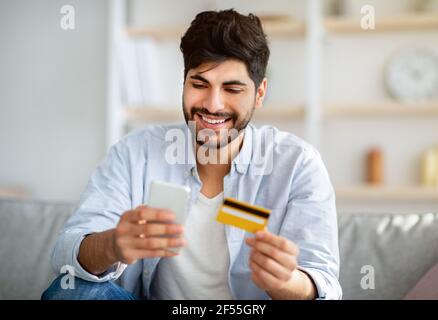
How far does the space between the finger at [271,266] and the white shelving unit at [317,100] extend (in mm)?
1806

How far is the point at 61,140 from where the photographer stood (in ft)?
10.5

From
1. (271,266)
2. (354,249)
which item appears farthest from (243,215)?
(354,249)

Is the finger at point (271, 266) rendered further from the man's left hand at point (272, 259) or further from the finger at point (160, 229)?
the finger at point (160, 229)

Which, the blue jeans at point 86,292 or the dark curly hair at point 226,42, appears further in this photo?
the dark curly hair at point 226,42

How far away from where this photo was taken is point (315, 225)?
4.08 ft

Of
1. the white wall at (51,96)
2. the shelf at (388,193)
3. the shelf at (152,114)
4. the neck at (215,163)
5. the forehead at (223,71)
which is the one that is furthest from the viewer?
the white wall at (51,96)

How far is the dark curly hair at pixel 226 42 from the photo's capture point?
4.23ft

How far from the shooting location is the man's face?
1289 millimetres

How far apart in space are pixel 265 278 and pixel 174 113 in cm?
202

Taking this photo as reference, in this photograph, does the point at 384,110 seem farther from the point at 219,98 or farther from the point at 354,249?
the point at 219,98

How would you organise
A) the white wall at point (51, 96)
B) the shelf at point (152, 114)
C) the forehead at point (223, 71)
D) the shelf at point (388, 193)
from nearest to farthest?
1. the forehead at point (223, 71)
2. the shelf at point (388, 193)
3. the shelf at point (152, 114)
4. the white wall at point (51, 96)

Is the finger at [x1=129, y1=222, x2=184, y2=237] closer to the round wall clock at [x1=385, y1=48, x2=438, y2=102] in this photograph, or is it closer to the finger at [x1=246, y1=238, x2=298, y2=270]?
the finger at [x1=246, y1=238, x2=298, y2=270]

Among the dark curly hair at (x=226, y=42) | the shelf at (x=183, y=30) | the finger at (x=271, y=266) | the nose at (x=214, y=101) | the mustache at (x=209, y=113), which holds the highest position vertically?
the shelf at (x=183, y=30)

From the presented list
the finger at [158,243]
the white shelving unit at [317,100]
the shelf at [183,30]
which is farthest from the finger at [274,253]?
the shelf at [183,30]
